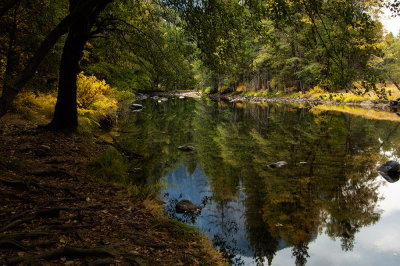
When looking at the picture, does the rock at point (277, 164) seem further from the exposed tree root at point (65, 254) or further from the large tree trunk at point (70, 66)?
the exposed tree root at point (65, 254)

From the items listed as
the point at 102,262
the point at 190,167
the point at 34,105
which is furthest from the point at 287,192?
the point at 34,105

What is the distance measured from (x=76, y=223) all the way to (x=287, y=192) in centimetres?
627

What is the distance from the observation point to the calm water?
620 centimetres

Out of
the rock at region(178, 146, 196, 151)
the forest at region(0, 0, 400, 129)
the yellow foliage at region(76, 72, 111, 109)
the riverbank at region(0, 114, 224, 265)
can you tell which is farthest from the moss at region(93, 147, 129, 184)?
the yellow foliage at region(76, 72, 111, 109)

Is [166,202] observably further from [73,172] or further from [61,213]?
[61,213]

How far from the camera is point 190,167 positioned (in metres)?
11.1

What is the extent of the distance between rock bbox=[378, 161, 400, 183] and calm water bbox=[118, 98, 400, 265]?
1.01ft

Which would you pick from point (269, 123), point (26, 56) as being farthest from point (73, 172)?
point (269, 123)

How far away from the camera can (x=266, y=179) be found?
9.74 metres

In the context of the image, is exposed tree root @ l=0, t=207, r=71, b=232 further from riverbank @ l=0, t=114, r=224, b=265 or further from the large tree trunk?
the large tree trunk

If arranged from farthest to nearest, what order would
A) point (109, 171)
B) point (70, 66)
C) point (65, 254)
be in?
1. point (70, 66)
2. point (109, 171)
3. point (65, 254)

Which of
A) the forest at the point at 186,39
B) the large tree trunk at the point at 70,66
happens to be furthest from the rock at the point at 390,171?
the large tree trunk at the point at 70,66

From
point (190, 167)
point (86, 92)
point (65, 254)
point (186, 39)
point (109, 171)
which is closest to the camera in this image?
point (65, 254)

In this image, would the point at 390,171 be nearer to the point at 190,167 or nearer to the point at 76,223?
the point at 190,167
